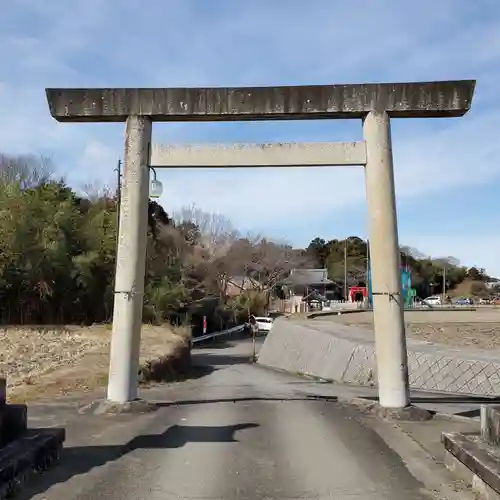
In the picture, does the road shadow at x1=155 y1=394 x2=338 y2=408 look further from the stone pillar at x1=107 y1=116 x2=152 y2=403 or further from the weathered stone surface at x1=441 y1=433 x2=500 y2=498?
the weathered stone surface at x1=441 y1=433 x2=500 y2=498

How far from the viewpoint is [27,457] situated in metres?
5.02

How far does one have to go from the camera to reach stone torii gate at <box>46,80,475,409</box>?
8500 mm

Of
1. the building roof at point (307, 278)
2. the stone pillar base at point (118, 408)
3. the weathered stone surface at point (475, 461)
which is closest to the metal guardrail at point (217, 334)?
the building roof at point (307, 278)

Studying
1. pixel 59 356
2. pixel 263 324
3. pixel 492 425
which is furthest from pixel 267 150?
pixel 263 324

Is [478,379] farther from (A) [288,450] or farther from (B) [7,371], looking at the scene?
(B) [7,371]

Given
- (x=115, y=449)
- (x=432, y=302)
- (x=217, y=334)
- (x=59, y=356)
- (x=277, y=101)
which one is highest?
(x=432, y=302)

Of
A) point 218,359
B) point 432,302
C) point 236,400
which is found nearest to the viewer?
point 236,400

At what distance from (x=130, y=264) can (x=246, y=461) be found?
364 cm

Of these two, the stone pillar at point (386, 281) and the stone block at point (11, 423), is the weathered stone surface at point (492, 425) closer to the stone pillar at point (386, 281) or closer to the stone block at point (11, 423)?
the stone pillar at point (386, 281)

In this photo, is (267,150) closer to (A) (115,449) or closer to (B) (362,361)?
(A) (115,449)

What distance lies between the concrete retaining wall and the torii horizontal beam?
641cm

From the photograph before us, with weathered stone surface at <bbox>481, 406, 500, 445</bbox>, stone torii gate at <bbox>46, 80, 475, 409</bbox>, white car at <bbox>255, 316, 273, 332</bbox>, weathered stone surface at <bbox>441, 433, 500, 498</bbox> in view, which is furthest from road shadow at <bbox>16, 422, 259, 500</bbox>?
white car at <bbox>255, 316, 273, 332</bbox>

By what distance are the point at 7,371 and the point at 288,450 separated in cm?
1124

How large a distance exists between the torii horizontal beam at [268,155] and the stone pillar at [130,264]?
0.44 metres
